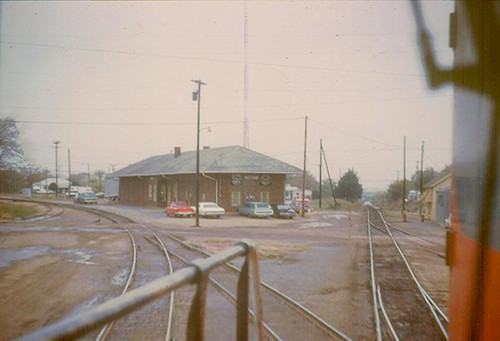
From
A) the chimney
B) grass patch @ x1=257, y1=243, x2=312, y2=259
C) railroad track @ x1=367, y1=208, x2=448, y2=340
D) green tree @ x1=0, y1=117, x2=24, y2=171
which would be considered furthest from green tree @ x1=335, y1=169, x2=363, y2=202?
green tree @ x1=0, y1=117, x2=24, y2=171

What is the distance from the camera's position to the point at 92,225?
51.0 ft

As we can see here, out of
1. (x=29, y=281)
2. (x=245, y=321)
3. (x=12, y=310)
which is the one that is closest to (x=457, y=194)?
(x=245, y=321)

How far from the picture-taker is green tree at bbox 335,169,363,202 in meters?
42.6

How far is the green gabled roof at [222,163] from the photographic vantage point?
9.18 metres

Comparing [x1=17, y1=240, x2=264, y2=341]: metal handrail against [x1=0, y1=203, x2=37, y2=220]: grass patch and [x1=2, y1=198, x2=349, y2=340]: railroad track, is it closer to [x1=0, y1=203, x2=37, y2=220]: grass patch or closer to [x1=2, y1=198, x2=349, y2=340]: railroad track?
[x1=2, y1=198, x2=349, y2=340]: railroad track

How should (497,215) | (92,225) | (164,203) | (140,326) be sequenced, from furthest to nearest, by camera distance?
(92,225)
(164,203)
(140,326)
(497,215)

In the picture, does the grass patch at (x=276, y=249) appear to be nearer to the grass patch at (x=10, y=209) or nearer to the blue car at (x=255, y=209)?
the blue car at (x=255, y=209)

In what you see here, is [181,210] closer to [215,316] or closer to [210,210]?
[210,210]

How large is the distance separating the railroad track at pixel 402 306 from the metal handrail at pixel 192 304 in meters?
3.51

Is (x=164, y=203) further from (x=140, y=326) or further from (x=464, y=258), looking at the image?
(x=464, y=258)

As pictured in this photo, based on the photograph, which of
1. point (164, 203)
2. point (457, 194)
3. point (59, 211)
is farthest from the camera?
point (59, 211)

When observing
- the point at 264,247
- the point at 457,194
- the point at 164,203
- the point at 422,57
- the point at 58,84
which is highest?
the point at 58,84

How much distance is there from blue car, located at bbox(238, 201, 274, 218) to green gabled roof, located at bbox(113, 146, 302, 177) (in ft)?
3.29

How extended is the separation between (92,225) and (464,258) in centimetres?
1523
